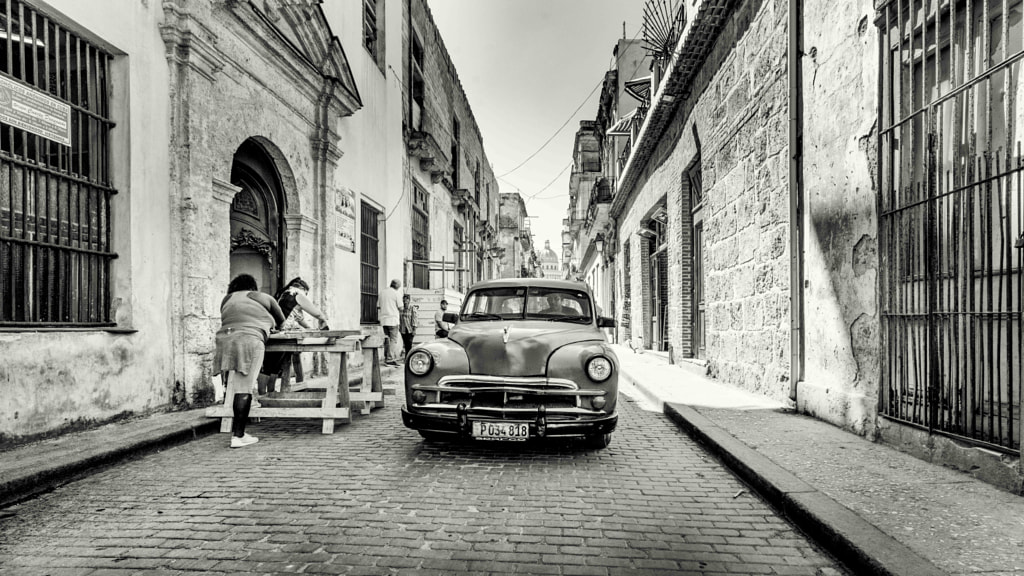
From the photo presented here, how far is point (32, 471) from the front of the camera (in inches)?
149

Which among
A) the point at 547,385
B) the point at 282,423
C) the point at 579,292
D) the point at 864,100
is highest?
the point at 864,100

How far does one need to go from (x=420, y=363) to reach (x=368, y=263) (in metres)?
8.28

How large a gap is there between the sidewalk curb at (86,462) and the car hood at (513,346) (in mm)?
2597

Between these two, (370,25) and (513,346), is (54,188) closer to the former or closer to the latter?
(513,346)

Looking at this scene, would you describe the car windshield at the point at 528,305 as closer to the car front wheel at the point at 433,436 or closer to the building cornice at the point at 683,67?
the car front wheel at the point at 433,436

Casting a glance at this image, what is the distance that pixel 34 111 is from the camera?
490cm

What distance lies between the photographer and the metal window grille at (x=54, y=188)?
475 cm

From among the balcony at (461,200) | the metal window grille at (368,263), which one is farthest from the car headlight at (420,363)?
the balcony at (461,200)

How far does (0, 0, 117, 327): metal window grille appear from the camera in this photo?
4.75 metres

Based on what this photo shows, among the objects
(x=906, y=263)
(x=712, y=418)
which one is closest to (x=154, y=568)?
(x=712, y=418)

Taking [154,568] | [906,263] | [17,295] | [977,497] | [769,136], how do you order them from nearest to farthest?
1. [154,568]
2. [977,497]
3. [906,263]
4. [17,295]
5. [769,136]

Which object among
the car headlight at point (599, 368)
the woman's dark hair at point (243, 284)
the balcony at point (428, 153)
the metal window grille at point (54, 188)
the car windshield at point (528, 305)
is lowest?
the car headlight at point (599, 368)

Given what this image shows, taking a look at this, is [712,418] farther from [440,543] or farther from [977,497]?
[440,543]

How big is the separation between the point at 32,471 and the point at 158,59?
4469 millimetres
